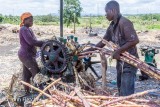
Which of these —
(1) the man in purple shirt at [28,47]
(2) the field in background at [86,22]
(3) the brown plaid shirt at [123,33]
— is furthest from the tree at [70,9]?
(3) the brown plaid shirt at [123,33]

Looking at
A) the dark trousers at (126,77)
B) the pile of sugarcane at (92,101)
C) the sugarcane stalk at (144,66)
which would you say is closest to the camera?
the pile of sugarcane at (92,101)

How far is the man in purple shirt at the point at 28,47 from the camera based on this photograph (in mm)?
6367

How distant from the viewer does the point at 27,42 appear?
6410 millimetres

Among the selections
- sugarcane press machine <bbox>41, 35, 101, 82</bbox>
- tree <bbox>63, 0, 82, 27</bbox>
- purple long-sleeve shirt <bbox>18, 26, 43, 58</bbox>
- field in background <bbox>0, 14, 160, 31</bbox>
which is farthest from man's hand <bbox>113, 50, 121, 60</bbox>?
field in background <bbox>0, 14, 160, 31</bbox>

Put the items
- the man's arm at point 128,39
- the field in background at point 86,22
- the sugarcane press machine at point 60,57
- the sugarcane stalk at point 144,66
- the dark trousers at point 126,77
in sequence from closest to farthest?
1. the sugarcane stalk at point 144,66
2. the man's arm at point 128,39
3. the dark trousers at point 126,77
4. the sugarcane press machine at point 60,57
5. the field in background at point 86,22

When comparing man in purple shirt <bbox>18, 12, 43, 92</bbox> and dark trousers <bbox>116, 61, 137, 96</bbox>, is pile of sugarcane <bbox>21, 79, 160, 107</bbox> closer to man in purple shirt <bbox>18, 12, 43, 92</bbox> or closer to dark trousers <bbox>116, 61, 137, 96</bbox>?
dark trousers <bbox>116, 61, 137, 96</bbox>

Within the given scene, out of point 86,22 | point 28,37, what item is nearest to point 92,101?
point 28,37

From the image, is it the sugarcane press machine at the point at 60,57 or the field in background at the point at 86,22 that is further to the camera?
the field in background at the point at 86,22

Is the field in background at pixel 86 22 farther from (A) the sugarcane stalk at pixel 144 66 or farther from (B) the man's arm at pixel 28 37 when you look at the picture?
(A) the sugarcane stalk at pixel 144 66

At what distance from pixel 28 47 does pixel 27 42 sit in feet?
0.78

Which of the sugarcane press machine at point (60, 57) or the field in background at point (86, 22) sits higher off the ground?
the sugarcane press machine at point (60, 57)

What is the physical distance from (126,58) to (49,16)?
7038cm

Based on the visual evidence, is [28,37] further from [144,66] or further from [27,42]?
[144,66]

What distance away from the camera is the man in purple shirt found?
20.9ft
